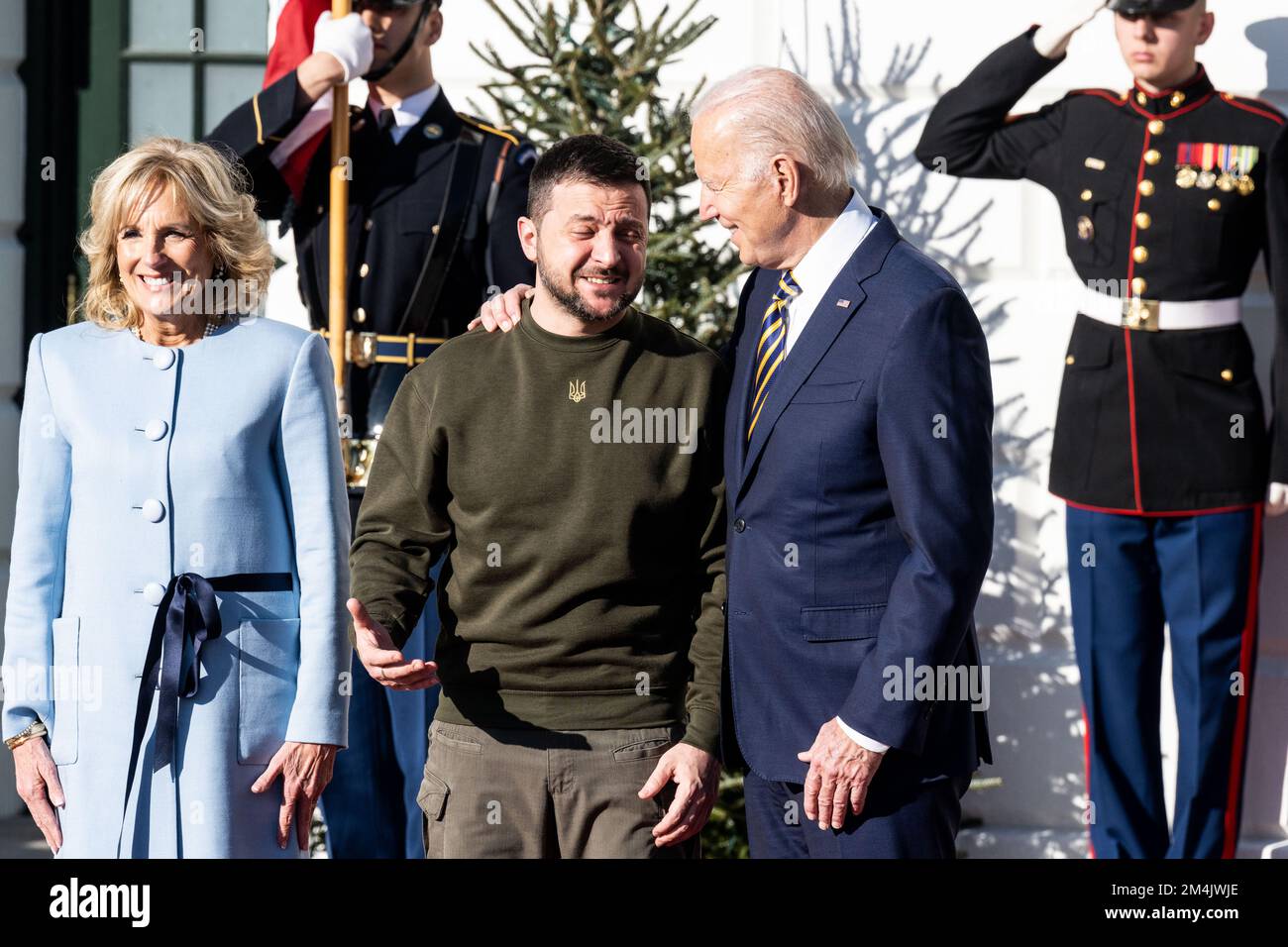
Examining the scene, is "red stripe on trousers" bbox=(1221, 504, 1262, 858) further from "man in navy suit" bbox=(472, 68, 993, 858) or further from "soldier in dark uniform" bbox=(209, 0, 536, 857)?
"soldier in dark uniform" bbox=(209, 0, 536, 857)

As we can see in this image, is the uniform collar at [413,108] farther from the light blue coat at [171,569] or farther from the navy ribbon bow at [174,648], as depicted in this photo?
the navy ribbon bow at [174,648]

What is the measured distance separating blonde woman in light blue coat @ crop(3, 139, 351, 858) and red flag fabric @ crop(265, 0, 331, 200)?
4.47 ft

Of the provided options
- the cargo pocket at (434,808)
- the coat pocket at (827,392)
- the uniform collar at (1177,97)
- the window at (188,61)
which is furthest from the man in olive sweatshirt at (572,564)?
the window at (188,61)

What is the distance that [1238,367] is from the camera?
457 centimetres

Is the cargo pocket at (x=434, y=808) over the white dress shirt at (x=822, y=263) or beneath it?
beneath

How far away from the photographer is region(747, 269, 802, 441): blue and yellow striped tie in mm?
3000

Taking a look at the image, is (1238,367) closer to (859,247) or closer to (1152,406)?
(1152,406)

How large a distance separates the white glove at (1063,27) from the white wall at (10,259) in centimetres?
330

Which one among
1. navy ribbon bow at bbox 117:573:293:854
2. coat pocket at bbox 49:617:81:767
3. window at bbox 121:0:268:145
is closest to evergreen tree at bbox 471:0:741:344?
window at bbox 121:0:268:145

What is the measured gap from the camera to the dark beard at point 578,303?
3.04m

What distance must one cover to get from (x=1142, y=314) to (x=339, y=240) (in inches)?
A: 82.6

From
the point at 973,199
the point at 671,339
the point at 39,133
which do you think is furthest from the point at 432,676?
the point at 39,133

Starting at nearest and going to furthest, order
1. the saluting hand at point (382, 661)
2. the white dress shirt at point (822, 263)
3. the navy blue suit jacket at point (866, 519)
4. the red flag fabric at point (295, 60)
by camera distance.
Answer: the navy blue suit jacket at point (866, 519) < the saluting hand at point (382, 661) < the white dress shirt at point (822, 263) < the red flag fabric at point (295, 60)

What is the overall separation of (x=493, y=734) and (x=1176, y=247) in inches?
96.3
